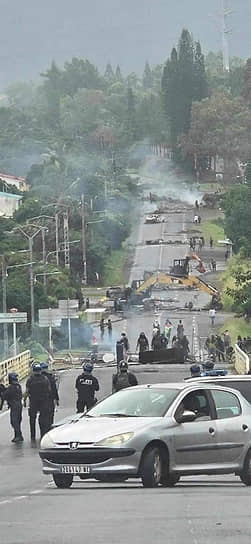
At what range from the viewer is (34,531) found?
13.0m

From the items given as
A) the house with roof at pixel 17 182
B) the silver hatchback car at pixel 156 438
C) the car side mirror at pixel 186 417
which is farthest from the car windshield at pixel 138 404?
the house with roof at pixel 17 182

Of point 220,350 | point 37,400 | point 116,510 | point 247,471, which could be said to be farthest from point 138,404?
point 220,350

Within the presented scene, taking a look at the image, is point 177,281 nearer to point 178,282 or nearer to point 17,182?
point 178,282

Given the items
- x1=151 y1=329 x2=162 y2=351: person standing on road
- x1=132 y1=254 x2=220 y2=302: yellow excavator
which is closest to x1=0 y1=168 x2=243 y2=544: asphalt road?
x1=151 y1=329 x2=162 y2=351: person standing on road

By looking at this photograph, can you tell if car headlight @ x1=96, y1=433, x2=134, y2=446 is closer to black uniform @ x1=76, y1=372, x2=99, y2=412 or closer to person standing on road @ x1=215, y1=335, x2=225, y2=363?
black uniform @ x1=76, y1=372, x2=99, y2=412

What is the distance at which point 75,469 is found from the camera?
17750 mm

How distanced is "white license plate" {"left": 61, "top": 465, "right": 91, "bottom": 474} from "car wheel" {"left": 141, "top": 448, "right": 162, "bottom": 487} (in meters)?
0.63

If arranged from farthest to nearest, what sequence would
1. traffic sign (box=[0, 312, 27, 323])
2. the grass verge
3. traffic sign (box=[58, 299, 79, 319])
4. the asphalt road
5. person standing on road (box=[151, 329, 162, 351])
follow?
the grass verge → traffic sign (box=[58, 299, 79, 319]) → person standing on road (box=[151, 329, 162, 351]) → traffic sign (box=[0, 312, 27, 323]) → the asphalt road

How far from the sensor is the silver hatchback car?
1758 cm

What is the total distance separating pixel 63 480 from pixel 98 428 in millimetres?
1072

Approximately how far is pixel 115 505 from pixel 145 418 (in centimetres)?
297

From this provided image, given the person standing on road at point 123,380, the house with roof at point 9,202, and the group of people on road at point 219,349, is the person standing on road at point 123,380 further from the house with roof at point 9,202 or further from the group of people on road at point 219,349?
the house with roof at point 9,202

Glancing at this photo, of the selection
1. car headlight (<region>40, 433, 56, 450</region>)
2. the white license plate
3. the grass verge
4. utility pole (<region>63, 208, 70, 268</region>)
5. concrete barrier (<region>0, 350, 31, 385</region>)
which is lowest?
the grass verge

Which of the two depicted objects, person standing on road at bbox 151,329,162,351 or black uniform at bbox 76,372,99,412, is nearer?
black uniform at bbox 76,372,99,412
